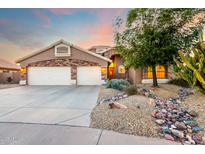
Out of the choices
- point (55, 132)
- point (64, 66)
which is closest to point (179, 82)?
point (64, 66)

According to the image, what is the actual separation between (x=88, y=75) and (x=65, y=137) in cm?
1150

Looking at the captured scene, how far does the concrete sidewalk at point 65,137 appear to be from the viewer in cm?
306

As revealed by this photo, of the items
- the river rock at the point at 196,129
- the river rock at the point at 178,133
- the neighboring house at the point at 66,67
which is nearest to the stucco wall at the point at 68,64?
the neighboring house at the point at 66,67

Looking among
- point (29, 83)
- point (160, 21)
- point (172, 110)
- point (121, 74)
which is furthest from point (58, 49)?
point (172, 110)

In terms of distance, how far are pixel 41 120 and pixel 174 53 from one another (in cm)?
742

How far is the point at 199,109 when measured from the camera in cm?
503

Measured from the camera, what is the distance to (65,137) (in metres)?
3.24

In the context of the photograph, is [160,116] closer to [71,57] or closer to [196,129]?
[196,129]

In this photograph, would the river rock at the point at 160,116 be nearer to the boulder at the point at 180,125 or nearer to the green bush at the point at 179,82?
the boulder at the point at 180,125

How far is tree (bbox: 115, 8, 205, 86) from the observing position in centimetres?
837

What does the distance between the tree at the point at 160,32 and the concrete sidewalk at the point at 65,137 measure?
6125 millimetres

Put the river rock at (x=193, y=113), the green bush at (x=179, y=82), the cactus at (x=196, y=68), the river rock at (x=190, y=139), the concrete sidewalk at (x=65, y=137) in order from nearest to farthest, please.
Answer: the concrete sidewalk at (x=65, y=137) < the river rock at (x=190, y=139) < the river rock at (x=193, y=113) < the cactus at (x=196, y=68) < the green bush at (x=179, y=82)

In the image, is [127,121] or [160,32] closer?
[127,121]

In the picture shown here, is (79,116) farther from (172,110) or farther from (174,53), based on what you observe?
(174,53)
